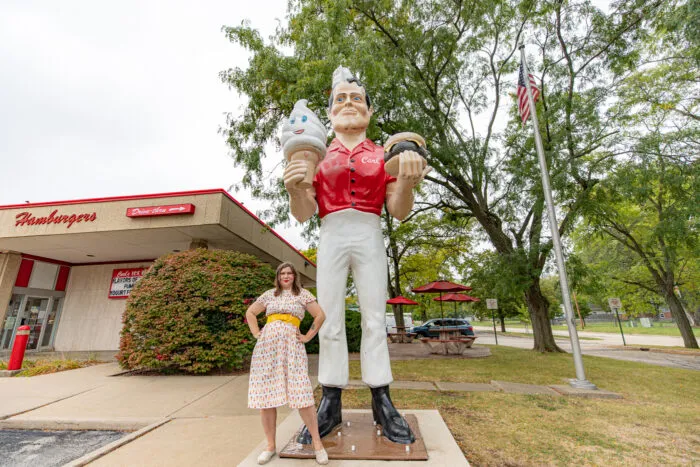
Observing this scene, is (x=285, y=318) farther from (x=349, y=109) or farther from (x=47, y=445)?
(x=47, y=445)

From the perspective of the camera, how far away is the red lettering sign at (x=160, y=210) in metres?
Answer: 8.30

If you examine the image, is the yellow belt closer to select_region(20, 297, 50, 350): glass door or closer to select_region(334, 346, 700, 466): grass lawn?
select_region(334, 346, 700, 466): grass lawn

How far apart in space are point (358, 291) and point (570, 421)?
10.2ft

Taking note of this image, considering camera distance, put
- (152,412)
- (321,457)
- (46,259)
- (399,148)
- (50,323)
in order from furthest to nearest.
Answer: (50,323) → (46,259) → (152,412) → (399,148) → (321,457)

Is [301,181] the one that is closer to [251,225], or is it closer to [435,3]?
[251,225]

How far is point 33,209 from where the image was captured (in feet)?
30.5

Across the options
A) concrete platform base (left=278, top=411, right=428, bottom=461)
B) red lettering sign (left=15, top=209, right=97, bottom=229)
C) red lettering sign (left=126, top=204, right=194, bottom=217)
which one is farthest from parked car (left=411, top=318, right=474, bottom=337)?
red lettering sign (left=15, top=209, right=97, bottom=229)

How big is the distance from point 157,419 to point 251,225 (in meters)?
6.64

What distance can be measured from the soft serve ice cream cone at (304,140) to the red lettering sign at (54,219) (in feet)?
28.4

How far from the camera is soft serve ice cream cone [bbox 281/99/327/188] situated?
115 inches

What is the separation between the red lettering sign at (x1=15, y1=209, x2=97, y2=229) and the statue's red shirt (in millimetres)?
8757

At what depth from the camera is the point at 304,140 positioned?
289cm

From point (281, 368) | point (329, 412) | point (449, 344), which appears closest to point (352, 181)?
point (281, 368)

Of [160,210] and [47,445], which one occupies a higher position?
[160,210]
